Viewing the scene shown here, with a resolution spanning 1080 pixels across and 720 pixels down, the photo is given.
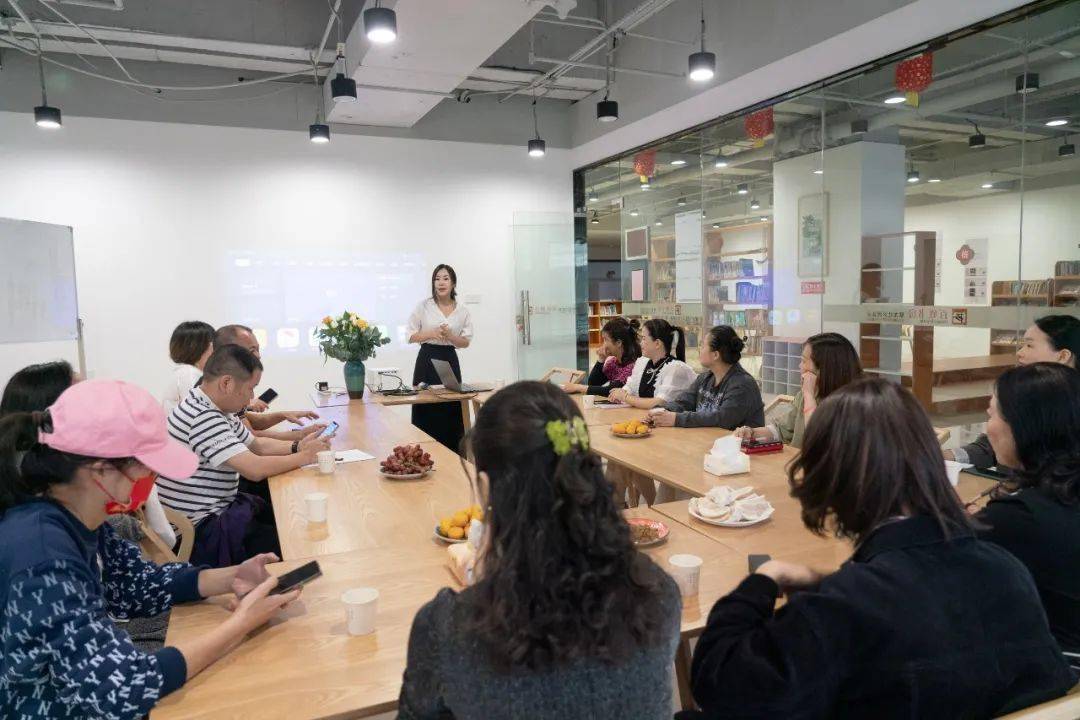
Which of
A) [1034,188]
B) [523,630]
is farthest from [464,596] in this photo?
[1034,188]

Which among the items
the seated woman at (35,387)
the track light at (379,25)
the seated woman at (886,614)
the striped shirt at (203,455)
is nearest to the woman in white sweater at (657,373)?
the striped shirt at (203,455)

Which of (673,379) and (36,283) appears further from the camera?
(36,283)

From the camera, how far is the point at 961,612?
1.05 metres

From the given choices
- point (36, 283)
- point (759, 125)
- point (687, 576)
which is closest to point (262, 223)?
point (36, 283)

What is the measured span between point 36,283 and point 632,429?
4710 millimetres

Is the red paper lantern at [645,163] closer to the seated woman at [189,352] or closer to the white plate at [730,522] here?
the seated woman at [189,352]

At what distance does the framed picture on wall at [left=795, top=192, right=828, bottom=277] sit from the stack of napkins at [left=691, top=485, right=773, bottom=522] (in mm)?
3437

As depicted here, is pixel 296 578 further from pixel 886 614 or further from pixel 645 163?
pixel 645 163

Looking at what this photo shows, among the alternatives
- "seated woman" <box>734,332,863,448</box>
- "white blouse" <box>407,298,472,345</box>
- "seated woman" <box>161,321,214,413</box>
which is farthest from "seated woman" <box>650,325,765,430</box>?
"seated woman" <box>161,321,214,413</box>

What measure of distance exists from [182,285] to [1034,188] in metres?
6.91

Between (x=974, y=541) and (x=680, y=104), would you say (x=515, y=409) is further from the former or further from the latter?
(x=680, y=104)

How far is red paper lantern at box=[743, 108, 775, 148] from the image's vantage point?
5.51m

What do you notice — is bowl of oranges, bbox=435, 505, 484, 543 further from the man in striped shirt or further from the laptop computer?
the laptop computer

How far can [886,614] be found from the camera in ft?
3.35
